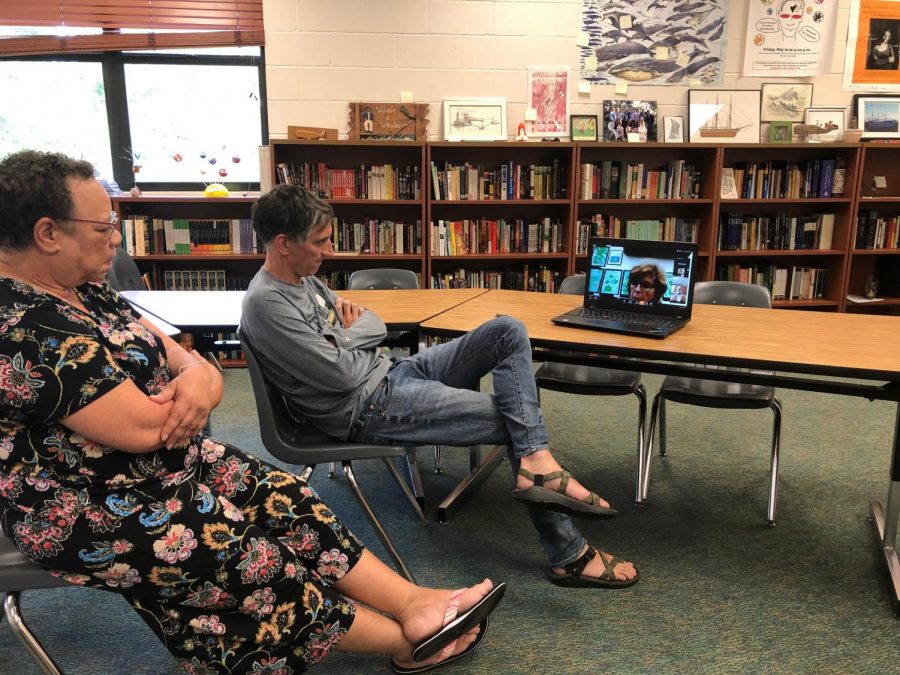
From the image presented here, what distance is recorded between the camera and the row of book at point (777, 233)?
4.54 m

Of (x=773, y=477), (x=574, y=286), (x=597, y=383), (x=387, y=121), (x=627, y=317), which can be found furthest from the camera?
(x=387, y=121)

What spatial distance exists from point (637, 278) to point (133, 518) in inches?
63.7

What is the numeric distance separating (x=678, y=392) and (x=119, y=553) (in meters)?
1.85

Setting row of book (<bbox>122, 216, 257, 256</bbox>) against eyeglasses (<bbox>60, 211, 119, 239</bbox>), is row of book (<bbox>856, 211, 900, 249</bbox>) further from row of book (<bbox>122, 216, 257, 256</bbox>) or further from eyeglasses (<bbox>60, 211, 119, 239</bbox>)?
eyeglasses (<bbox>60, 211, 119, 239</bbox>)

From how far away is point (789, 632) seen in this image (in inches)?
67.6

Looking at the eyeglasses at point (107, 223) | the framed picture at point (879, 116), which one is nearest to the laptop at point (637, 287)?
the eyeglasses at point (107, 223)

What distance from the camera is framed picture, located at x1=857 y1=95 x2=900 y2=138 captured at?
14.7 ft

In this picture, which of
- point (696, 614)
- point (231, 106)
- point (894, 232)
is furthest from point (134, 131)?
point (894, 232)

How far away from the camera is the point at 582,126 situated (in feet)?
14.4

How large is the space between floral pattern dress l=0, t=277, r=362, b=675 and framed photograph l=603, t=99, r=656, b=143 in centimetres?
363

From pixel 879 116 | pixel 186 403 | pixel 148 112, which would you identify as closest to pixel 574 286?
pixel 186 403

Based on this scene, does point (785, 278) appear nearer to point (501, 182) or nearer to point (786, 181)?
point (786, 181)

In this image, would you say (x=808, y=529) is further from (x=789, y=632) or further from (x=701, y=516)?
(x=789, y=632)

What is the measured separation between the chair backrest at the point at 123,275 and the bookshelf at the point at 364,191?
1.18 meters
